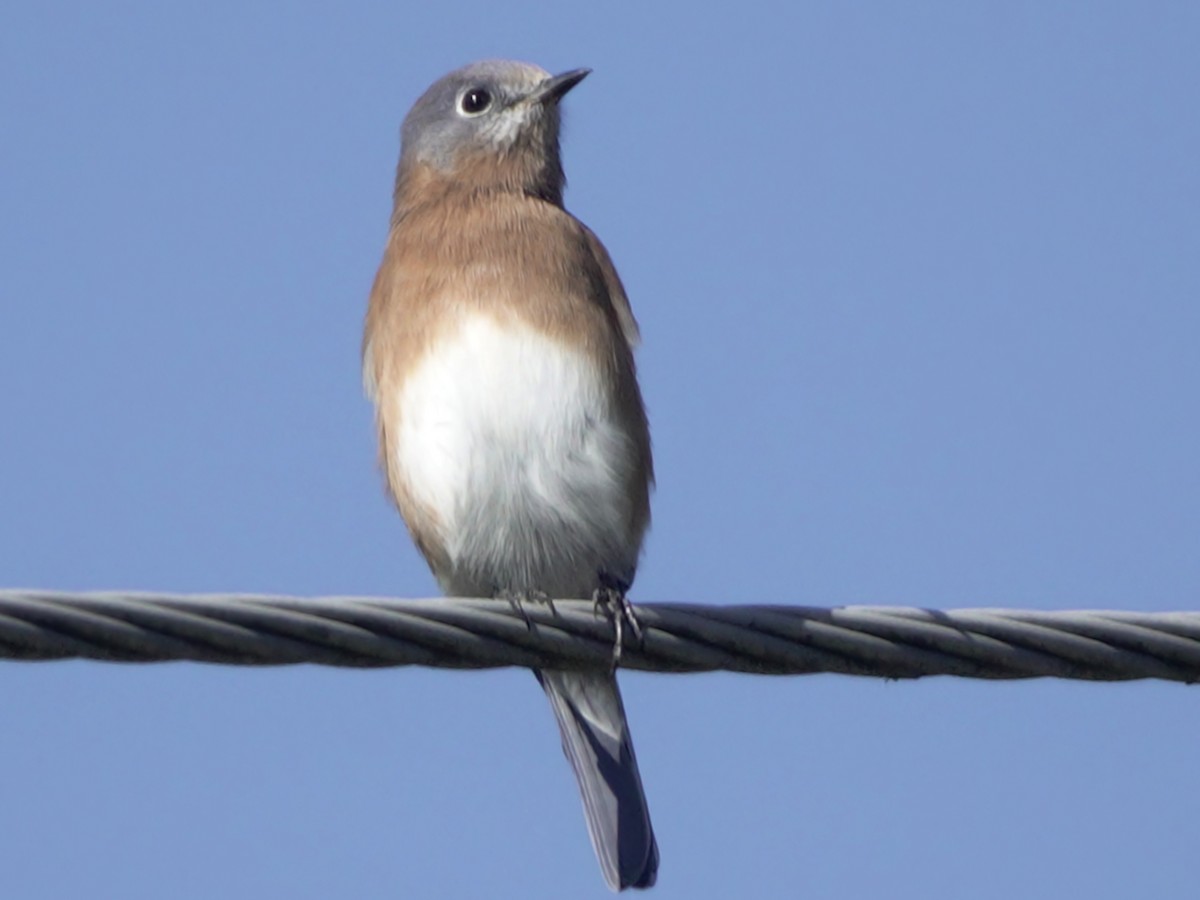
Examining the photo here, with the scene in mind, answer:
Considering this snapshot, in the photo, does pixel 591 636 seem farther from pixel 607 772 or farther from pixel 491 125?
pixel 491 125

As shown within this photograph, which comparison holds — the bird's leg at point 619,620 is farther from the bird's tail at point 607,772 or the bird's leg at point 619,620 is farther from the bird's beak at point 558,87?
the bird's beak at point 558,87

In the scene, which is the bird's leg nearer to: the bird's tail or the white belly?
the white belly

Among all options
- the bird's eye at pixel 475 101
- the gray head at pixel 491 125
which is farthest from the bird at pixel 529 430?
the bird's eye at pixel 475 101

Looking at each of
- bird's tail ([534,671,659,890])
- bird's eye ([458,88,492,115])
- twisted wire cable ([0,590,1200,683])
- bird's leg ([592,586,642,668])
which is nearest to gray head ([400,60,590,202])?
bird's eye ([458,88,492,115])

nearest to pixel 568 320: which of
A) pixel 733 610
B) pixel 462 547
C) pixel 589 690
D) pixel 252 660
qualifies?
pixel 462 547

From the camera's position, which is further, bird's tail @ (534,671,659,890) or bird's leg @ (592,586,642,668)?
bird's tail @ (534,671,659,890)

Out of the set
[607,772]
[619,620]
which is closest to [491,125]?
[607,772]
